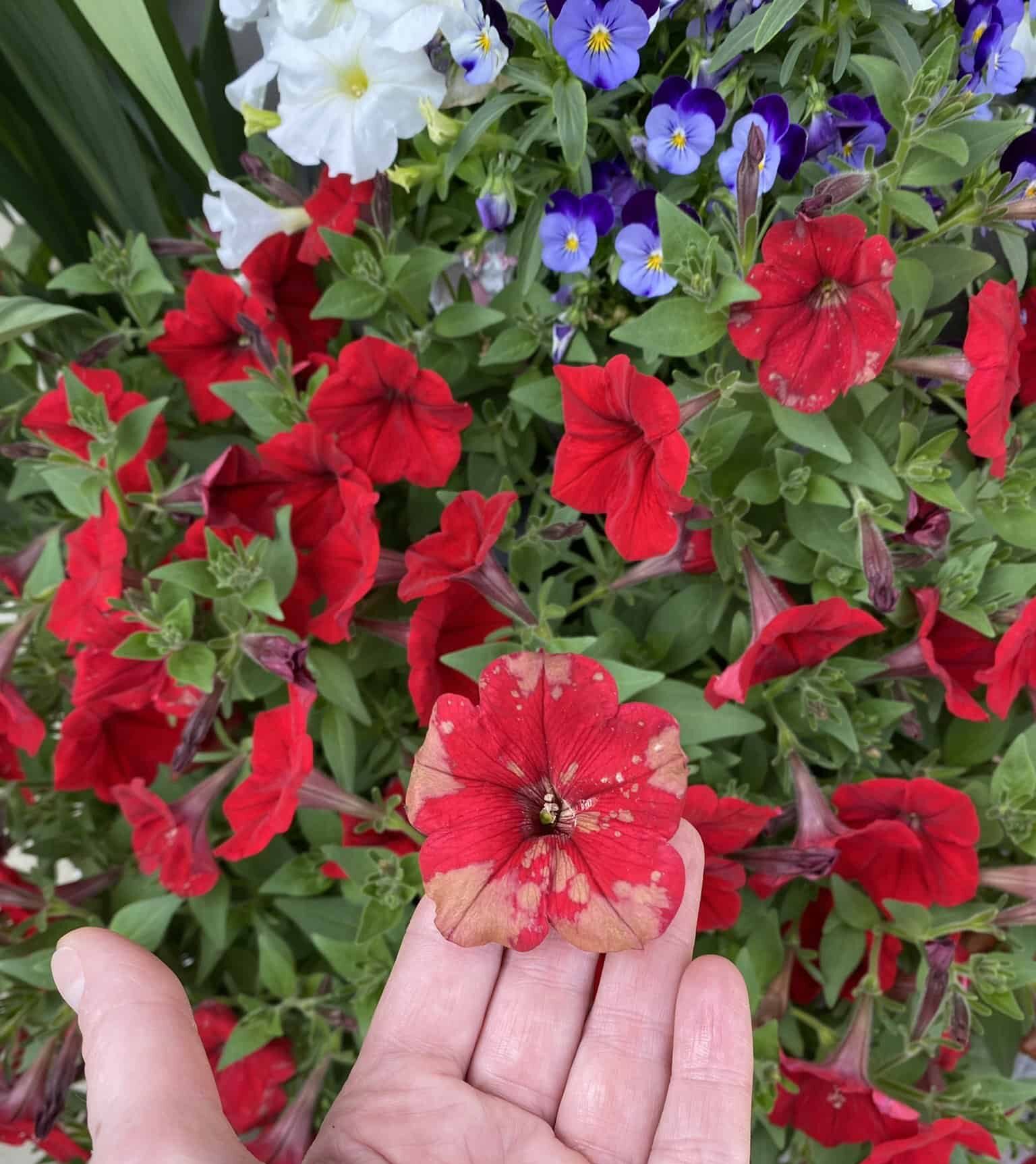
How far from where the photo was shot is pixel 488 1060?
2.47 ft

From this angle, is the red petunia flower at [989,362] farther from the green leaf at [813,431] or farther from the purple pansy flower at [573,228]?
the purple pansy flower at [573,228]

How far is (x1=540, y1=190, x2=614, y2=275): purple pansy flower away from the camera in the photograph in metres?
0.77

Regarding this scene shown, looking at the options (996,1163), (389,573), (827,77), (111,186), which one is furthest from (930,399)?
(111,186)

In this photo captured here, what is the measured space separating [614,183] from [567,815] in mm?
561

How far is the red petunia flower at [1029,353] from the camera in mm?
807

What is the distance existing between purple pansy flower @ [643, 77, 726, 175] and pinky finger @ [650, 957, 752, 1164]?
2.07ft

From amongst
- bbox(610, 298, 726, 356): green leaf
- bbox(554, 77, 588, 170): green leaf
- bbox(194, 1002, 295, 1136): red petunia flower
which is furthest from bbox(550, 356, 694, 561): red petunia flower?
bbox(194, 1002, 295, 1136): red petunia flower

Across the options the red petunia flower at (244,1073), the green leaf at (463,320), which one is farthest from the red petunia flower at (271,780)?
the green leaf at (463,320)

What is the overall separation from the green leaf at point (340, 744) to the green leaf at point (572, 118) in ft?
1.71

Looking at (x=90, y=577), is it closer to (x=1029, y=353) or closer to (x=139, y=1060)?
(x=139, y=1060)

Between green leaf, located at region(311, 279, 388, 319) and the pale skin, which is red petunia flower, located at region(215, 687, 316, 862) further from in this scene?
green leaf, located at region(311, 279, 388, 319)

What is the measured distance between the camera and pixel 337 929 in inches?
37.2

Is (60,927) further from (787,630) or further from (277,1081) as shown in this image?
(787,630)

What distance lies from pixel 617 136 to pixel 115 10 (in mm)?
452
